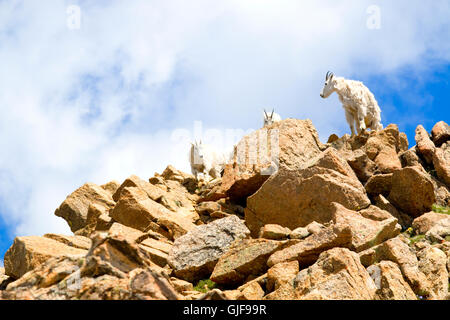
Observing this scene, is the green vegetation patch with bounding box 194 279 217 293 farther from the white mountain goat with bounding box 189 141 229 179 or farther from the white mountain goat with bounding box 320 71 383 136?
the white mountain goat with bounding box 189 141 229 179

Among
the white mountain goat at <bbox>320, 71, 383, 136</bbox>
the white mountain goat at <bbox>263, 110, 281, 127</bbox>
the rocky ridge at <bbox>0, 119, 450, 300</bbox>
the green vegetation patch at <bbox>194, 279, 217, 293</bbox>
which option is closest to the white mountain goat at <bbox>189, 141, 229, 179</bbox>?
the white mountain goat at <bbox>263, 110, 281, 127</bbox>

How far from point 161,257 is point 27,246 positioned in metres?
3.18

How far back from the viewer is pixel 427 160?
18391 mm

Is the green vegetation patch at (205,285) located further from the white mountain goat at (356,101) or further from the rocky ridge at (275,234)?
the white mountain goat at (356,101)

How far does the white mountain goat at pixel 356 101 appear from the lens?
22641 millimetres

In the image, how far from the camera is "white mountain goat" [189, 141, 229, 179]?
28.7 metres

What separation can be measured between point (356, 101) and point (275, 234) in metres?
12.6

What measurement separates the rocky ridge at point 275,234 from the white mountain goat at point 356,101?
1451mm

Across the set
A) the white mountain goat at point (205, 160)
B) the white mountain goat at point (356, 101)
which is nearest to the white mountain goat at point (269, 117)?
the white mountain goat at point (205, 160)

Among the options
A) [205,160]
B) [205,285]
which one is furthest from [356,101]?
[205,285]

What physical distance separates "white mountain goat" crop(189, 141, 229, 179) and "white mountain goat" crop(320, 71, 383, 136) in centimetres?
816

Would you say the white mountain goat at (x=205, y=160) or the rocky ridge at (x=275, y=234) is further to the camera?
the white mountain goat at (x=205, y=160)
